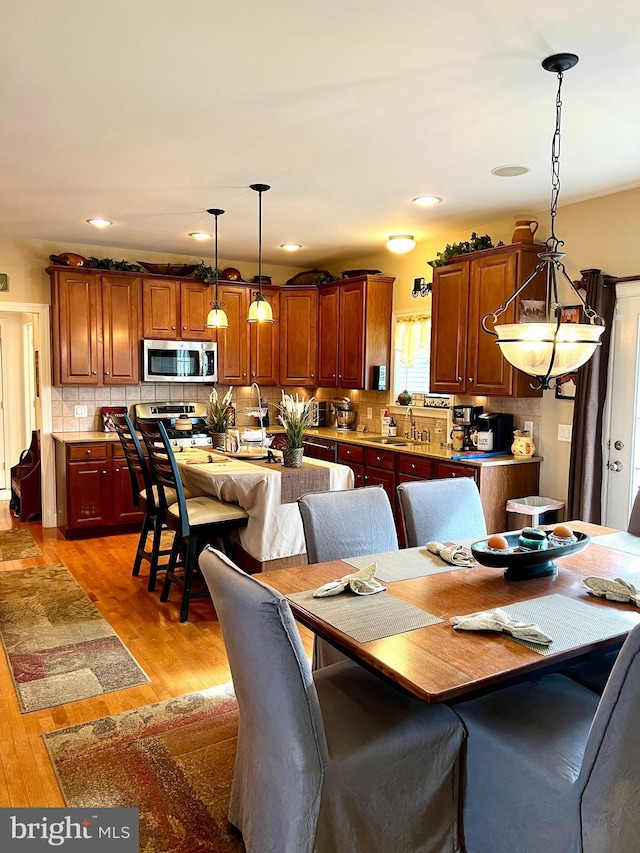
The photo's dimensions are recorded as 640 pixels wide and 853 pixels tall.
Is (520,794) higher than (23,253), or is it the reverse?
Answer: (23,253)

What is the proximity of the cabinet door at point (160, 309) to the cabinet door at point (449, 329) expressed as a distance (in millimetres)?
2537

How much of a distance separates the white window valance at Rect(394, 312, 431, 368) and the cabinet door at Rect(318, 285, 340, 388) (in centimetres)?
66

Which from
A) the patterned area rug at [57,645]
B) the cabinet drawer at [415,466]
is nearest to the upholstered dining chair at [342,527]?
the patterned area rug at [57,645]

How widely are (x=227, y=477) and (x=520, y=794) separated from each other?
2518 mm

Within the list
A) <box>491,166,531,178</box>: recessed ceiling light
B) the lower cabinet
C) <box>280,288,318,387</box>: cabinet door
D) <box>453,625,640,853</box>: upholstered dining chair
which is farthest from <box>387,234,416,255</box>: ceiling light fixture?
<box>453,625,640,853</box>: upholstered dining chair

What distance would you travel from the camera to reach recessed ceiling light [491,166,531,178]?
3.74m

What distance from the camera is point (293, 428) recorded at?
4.10 meters

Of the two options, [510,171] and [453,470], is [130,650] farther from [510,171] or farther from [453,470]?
[510,171]

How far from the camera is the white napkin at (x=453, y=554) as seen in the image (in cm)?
251

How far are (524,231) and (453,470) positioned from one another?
1.75 meters

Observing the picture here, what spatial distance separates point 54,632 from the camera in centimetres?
375

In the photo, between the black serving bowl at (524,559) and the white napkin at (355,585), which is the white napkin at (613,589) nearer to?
the black serving bowl at (524,559)

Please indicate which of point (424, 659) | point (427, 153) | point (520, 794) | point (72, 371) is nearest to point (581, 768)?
point (520, 794)

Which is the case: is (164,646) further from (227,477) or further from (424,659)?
(424,659)
